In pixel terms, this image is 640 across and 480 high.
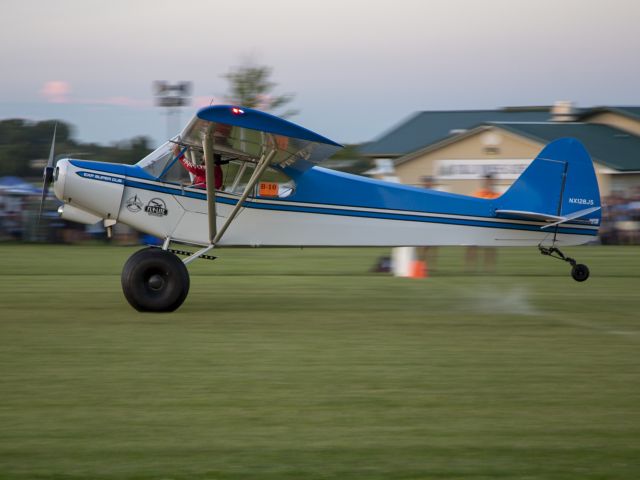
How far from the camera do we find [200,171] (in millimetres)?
10664

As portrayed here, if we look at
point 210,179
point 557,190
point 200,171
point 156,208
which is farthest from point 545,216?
point 156,208

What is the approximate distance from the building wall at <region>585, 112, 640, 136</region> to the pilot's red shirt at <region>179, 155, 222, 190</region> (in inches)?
1618

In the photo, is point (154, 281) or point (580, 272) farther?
point (580, 272)

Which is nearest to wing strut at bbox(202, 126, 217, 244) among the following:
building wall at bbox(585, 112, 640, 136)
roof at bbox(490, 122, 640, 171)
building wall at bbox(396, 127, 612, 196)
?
building wall at bbox(396, 127, 612, 196)

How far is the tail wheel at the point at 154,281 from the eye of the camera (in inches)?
391

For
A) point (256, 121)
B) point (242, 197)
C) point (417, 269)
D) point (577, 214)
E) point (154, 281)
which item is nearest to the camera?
point (256, 121)

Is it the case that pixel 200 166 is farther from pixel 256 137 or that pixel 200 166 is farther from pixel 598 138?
pixel 598 138

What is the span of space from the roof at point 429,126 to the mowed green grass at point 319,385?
134ft

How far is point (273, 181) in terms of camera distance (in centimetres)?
1136

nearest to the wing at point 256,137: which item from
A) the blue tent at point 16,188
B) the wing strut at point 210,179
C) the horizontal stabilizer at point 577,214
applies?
the wing strut at point 210,179

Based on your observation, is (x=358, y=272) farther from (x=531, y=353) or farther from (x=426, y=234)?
(x=531, y=353)

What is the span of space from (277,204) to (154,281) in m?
1.92

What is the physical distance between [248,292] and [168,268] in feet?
9.91

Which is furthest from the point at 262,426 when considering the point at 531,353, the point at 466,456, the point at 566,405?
the point at 531,353
